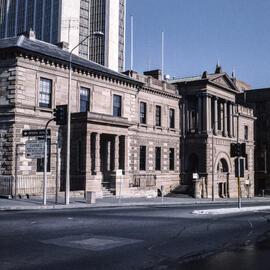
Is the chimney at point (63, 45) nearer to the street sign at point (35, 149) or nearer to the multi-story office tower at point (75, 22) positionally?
the street sign at point (35, 149)

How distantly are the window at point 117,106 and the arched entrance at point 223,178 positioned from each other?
58.8ft

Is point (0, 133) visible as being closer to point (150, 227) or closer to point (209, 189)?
point (150, 227)

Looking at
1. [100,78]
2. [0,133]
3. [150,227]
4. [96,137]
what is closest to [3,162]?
[0,133]

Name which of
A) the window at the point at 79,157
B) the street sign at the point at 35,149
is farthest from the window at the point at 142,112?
the street sign at the point at 35,149

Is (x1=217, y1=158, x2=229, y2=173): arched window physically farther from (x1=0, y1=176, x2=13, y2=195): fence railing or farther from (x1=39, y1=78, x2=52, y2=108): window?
(x1=0, y1=176, x2=13, y2=195): fence railing

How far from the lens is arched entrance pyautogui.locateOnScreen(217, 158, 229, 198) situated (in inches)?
2253

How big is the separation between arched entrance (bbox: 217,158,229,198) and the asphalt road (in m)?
39.4

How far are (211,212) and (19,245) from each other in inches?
530

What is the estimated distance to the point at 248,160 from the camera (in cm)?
6856

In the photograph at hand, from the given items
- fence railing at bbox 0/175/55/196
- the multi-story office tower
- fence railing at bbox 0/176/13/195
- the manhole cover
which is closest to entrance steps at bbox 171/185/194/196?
fence railing at bbox 0/175/55/196

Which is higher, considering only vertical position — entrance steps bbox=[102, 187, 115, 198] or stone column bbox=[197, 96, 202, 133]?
stone column bbox=[197, 96, 202, 133]

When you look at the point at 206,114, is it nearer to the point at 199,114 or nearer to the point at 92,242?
the point at 199,114

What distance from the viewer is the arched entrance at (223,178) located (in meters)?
57.2

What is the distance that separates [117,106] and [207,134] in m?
14.4
